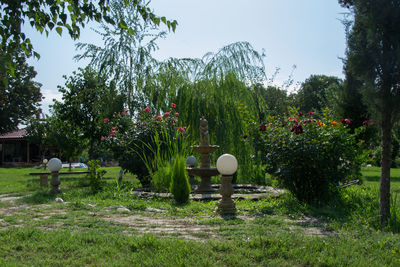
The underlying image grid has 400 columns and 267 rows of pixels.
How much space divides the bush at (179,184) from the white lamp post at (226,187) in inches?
43.3

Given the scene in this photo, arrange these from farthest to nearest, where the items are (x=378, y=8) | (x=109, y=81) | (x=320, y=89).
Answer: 1. (x=320, y=89)
2. (x=109, y=81)
3. (x=378, y=8)

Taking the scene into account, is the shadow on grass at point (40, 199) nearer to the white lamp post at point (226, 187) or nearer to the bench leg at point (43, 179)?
the bench leg at point (43, 179)

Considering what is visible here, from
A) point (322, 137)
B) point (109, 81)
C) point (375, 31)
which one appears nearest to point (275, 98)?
point (109, 81)

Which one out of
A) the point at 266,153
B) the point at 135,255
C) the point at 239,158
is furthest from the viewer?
the point at 239,158

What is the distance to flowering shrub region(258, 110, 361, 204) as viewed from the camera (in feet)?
19.4

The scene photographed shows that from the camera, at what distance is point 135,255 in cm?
317

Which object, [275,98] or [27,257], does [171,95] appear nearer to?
[27,257]

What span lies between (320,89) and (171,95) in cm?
3214

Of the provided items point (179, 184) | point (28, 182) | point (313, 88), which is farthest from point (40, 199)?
point (313, 88)

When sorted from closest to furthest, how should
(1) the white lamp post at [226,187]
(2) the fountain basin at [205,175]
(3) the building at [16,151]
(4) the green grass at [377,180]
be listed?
(1) the white lamp post at [226,187] < (2) the fountain basin at [205,175] < (4) the green grass at [377,180] < (3) the building at [16,151]

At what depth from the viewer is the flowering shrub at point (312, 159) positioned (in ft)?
19.4

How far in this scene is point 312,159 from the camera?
582 centimetres

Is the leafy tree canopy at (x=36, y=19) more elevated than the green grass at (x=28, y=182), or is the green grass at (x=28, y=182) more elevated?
the leafy tree canopy at (x=36, y=19)

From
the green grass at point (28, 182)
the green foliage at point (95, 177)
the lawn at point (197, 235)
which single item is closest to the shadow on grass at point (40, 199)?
the lawn at point (197, 235)
